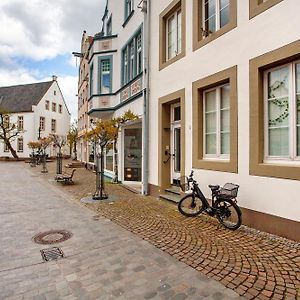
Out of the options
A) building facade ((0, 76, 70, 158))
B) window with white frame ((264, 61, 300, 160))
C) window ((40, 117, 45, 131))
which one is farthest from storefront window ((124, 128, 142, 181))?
window ((40, 117, 45, 131))

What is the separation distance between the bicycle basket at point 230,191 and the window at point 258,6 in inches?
147

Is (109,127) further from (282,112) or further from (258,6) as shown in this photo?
(282,112)

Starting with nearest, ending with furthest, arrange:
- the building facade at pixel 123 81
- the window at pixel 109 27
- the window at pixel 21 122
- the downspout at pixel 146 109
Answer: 1. the downspout at pixel 146 109
2. the building facade at pixel 123 81
3. the window at pixel 109 27
4. the window at pixel 21 122

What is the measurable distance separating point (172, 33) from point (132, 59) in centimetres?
393

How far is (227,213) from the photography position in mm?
6164

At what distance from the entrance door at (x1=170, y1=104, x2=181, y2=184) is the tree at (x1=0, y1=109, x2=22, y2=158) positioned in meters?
34.8

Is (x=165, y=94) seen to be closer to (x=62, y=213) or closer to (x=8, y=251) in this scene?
(x=62, y=213)

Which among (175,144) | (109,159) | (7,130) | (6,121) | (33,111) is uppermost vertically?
(33,111)

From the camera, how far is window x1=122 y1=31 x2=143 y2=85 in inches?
484

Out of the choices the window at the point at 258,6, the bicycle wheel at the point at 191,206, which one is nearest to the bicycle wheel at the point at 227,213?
the bicycle wheel at the point at 191,206

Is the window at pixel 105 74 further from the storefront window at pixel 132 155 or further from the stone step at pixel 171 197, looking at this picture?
the stone step at pixel 171 197

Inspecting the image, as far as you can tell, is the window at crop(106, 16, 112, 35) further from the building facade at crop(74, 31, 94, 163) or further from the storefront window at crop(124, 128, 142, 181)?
the storefront window at crop(124, 128, 142, 181)

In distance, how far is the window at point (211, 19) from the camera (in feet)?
21.6

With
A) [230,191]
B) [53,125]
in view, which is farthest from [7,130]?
[230,191]
